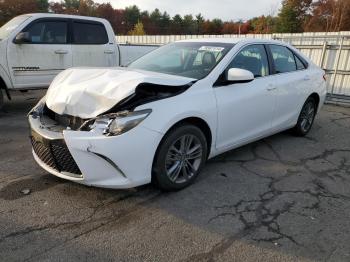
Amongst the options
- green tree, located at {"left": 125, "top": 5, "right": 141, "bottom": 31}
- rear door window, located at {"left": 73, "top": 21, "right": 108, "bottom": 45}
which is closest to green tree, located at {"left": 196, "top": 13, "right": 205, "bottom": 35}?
green tree, located at {"left": 125, "top": 5, "right": 141, "bottom": 31}

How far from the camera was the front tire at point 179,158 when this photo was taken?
134 inches

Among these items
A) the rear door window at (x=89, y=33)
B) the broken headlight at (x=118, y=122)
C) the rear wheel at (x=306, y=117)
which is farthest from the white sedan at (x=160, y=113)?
the rear door window at (x=89, y=33)

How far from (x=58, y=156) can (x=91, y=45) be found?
18.1 ft

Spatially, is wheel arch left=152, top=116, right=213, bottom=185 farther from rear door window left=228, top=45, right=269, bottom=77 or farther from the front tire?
rear door window left=228, top=45, right=269, bottom=77

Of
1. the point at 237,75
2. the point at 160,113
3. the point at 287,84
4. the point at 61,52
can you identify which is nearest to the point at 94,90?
the point at 160,113

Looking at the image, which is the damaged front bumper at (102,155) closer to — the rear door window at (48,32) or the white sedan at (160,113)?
the white sedan at (160,113)

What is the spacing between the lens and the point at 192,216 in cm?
323

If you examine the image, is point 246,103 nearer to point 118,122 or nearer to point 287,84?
Answer: point 287,84

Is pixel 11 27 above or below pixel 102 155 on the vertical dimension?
above

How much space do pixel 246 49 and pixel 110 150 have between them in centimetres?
247

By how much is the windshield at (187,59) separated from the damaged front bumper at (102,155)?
4.01 feet

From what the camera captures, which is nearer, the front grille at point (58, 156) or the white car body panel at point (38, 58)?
the front grille at point (58, 156)

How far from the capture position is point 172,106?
338 cm

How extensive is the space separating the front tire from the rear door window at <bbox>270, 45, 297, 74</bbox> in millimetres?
2012
